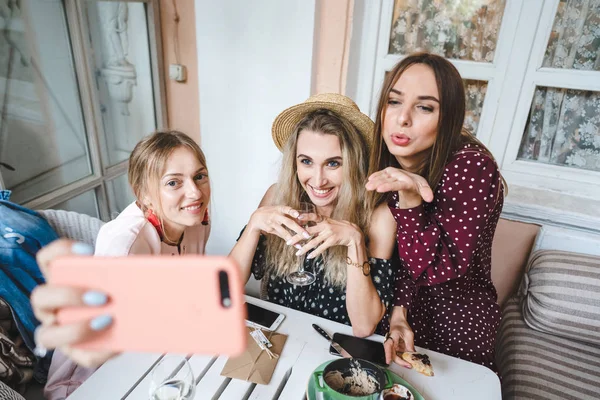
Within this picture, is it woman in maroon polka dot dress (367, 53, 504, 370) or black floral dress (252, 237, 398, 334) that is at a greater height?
woman in maroon polka dot dress (367, 53, 504, 370)

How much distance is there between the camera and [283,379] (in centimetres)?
95

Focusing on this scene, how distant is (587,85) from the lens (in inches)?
70.4

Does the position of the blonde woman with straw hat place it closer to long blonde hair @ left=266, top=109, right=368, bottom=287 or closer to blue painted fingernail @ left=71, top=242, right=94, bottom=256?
long blonde hair @ left=266, top=109, right=368, bottom=287

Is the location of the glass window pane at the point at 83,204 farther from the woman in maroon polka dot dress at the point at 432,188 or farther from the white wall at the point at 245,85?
the woman in maroon polka dot dress at the point at 432,188

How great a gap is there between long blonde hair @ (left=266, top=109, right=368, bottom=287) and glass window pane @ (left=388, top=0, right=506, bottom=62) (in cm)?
103

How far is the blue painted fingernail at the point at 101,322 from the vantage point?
477mm

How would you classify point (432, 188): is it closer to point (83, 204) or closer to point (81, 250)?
point (81, 250)

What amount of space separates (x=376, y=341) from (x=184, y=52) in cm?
Result: 203

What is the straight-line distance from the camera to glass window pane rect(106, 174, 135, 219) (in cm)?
225

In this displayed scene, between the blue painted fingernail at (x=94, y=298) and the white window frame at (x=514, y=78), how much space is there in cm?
164

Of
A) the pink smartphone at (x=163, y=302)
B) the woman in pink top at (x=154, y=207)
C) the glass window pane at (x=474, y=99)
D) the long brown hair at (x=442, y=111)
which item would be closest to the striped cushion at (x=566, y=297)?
the glass window pane at (x=474, y=99)

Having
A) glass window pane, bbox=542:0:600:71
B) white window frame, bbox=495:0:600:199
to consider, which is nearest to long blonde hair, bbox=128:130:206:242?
white window frame, bbox=495:0:600:199

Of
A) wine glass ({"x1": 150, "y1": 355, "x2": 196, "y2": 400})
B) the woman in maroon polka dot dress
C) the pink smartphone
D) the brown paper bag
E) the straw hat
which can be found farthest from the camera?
the straw hat

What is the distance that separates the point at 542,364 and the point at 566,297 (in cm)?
30
